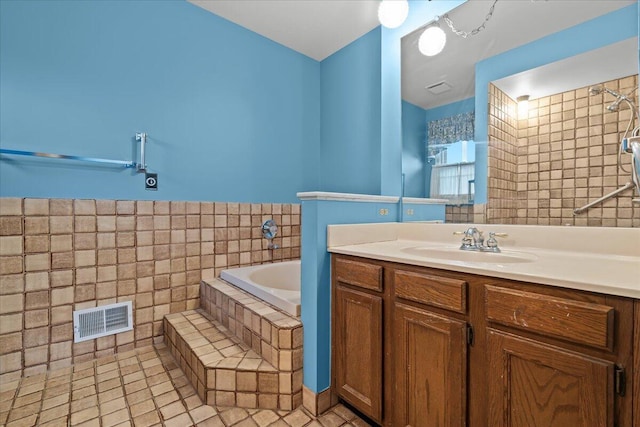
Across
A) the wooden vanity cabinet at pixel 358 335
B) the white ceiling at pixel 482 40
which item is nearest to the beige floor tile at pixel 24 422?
the wooden vanity cabinet at pixel 358 335

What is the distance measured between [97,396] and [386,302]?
1.48 m

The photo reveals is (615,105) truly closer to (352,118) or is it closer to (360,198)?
(360,198)

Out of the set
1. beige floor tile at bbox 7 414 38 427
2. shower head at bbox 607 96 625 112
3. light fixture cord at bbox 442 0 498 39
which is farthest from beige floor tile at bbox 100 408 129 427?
light fixture cord at bbox 442 0 498 39

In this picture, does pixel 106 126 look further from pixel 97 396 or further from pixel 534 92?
pixel 534 92

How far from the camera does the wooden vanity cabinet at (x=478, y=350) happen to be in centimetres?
68

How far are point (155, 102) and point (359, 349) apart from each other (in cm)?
198

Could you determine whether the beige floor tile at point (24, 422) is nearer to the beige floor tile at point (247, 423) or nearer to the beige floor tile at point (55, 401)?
the beige floor tile at point (55, 401)

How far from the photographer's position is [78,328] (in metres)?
1.66

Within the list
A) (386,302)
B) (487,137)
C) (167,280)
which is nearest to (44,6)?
(167,280)

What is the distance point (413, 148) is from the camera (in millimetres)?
1931

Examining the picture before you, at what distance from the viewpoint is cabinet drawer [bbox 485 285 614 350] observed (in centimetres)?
68

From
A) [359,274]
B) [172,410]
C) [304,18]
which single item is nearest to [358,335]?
[359,274]

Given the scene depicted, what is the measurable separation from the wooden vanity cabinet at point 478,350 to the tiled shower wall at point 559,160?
680mm

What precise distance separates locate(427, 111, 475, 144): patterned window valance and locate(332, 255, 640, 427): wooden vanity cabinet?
3.17 feet
